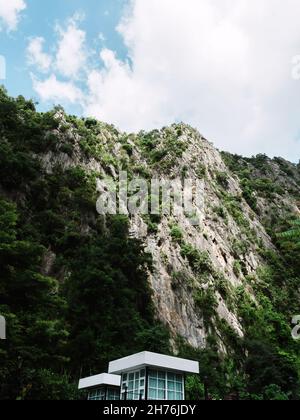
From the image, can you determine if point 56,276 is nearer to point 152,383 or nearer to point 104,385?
point 104,385

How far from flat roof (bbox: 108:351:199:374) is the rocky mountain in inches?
105

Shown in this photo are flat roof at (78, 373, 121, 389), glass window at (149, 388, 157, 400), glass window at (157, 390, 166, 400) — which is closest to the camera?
glass window at (149, 388, 157, 400)

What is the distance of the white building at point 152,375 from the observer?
13172mm

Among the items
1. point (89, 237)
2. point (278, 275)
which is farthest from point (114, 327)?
point (278, 275)

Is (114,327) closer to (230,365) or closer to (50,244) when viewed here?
(50,244)

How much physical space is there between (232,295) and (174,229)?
7.63 metres

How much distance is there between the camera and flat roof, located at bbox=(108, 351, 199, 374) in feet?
43.3

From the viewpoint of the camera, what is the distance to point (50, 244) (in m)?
26.3

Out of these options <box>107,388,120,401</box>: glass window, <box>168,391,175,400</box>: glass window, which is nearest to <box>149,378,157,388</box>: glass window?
<box>168,391,175,400</box>: glass window
